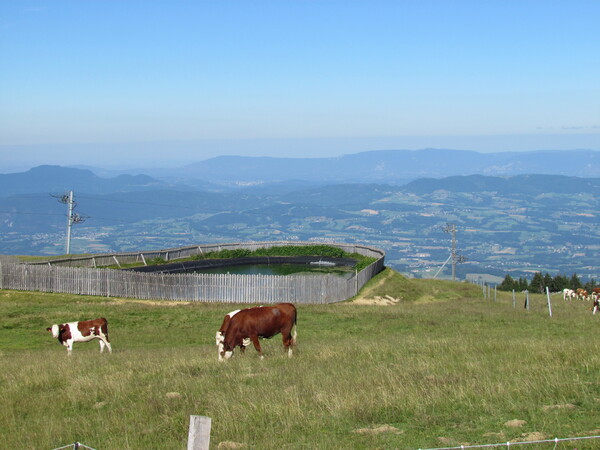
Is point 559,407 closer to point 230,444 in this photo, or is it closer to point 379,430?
point 379,430

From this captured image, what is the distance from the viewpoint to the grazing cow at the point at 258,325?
19.7 metres

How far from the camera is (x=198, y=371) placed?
17312mm

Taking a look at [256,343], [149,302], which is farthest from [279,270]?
[256,343]

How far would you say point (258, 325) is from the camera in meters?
19.9

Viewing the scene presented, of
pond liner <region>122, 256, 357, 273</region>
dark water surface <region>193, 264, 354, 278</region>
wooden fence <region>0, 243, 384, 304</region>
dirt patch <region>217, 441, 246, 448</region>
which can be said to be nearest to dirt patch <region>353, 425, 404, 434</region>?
dirt patch <region>217, 441, 246, 448</region>

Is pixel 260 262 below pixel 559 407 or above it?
below

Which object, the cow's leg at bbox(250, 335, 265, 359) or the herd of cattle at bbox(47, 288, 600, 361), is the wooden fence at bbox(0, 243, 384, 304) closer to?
the herd of cattle at bbox(47, 288, 600, 361)

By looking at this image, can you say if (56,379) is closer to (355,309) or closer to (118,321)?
(118,321)

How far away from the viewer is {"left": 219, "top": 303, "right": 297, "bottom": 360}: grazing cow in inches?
775

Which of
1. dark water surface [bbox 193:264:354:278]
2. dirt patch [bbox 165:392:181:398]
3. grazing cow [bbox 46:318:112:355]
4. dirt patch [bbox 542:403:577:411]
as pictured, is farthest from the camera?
dark water surface [bbox 193:264:354:278]

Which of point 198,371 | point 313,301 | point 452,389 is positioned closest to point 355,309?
point 313,301

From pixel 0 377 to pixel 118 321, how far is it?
1556cm

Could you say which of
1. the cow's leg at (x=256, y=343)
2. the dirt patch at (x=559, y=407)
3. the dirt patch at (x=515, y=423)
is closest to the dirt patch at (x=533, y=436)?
the dirt patch at (x=515, y=423)

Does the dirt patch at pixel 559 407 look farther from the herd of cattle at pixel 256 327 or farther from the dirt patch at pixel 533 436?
the herd of cattle at pixel 256 327
